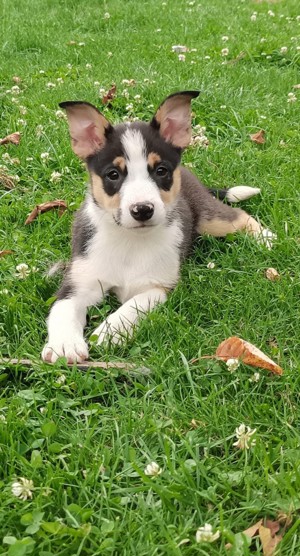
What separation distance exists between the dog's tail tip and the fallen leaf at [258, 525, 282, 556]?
9.14 ft

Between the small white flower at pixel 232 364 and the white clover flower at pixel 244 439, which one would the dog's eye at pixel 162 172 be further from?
the white clover flower at pixel 244 439

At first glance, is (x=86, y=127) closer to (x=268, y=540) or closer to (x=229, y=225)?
(x=229, y=225)

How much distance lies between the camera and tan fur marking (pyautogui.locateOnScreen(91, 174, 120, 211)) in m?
3.47

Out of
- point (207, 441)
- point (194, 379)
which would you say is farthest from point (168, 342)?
point (207, 441)

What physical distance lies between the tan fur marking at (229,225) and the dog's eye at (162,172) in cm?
75

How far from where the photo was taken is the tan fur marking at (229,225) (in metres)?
4.12

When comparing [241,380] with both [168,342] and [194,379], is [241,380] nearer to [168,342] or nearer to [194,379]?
[194,379]

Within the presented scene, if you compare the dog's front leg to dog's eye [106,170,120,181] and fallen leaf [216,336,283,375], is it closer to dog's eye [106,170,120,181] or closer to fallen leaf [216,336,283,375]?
fallen leaf [216,336,283,375]

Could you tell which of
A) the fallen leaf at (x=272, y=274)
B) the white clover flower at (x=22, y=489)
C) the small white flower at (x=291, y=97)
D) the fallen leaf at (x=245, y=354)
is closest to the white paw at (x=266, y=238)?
the fallen leaf at (x=272, y=274)

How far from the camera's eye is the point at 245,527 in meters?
2.11

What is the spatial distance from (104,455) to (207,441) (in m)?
0.40

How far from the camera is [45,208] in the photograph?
4.38m

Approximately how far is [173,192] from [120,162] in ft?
1.28

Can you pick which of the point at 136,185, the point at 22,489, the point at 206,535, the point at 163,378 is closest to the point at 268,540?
the point at 206,535
